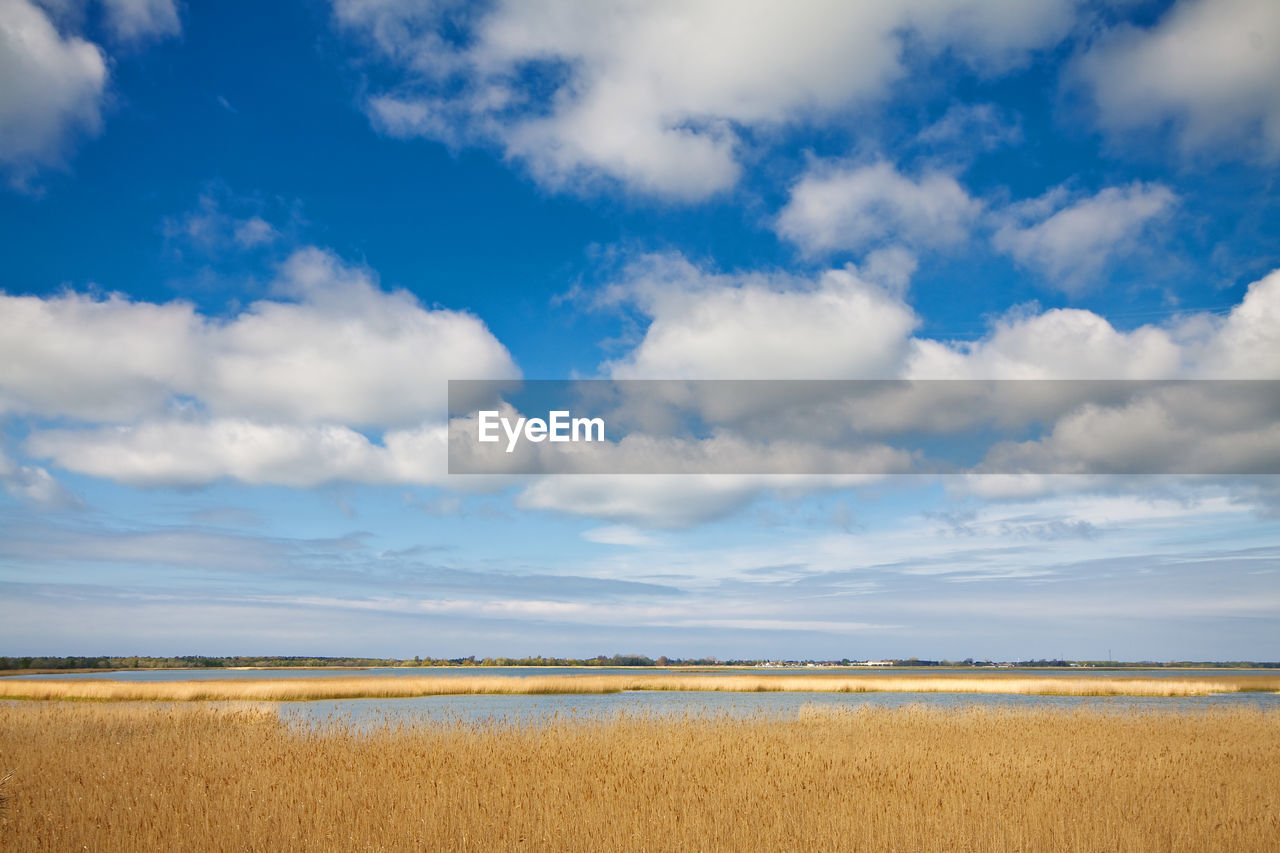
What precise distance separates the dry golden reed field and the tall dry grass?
28.9 m

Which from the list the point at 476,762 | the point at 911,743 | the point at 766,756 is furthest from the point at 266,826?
the point at 911,743

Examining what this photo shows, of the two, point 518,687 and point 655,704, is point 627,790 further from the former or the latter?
point 518,687

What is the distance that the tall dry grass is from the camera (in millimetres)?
45156

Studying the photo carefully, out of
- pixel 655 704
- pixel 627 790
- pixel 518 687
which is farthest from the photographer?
pixel 518 687

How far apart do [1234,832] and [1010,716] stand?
55.7 ft

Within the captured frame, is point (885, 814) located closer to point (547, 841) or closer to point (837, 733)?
point (547, 841)

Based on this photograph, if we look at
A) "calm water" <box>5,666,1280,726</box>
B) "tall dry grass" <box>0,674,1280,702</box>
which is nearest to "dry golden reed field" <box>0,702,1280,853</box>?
"calm water" <box>5,666,1280,726</box>

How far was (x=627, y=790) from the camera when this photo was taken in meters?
11.9

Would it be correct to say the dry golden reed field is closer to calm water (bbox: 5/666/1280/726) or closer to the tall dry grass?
calm water (bbox: 5/666/1280/726)

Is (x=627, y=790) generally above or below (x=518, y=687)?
above

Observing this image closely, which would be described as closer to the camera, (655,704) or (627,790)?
(627,790)

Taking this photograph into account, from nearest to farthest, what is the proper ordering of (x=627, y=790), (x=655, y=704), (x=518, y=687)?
(x=627, y=790) < (x=655, y=704) < (x=518, y=687)

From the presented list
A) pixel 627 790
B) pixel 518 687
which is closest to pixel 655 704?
pixel 518 687

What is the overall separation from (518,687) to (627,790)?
43.4 metres
